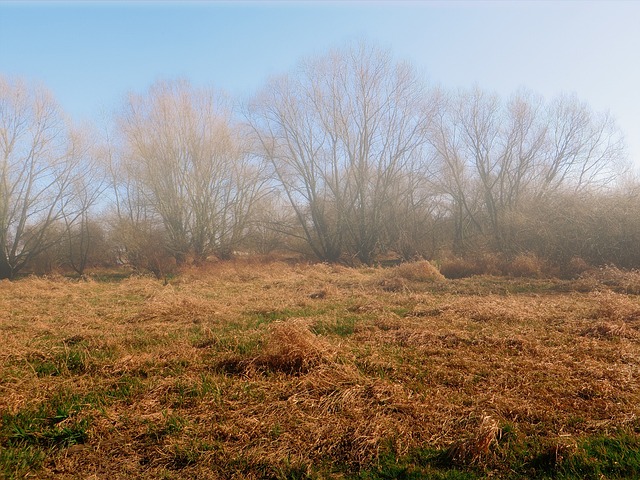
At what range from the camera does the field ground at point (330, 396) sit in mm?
2891

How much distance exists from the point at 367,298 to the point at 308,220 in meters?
19.0

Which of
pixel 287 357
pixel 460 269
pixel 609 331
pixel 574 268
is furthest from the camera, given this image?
pixel 460 269

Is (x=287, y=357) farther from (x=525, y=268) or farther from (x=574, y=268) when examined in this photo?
(x=574, y=268)

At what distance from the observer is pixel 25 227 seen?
2261cm

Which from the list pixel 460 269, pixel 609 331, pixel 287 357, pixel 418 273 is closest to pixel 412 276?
pixel 418 273

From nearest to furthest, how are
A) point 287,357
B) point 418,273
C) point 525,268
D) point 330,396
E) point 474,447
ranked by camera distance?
point 474,447, point 330,396, point 287,357, point 418,273, point 525,268

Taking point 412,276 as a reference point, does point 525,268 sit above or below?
above

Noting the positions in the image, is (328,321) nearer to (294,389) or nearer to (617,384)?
(294,389)

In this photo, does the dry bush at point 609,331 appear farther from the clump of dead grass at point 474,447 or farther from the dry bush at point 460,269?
the dry bush at point 460,269

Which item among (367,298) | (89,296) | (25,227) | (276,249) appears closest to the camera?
(367,298)

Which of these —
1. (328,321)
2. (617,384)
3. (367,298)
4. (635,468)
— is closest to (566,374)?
(617,384)

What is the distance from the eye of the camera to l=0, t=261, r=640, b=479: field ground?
2.89m

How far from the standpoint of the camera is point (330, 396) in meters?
3.92

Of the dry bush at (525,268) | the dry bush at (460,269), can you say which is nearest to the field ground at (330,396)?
the dry bush at (525,268)
